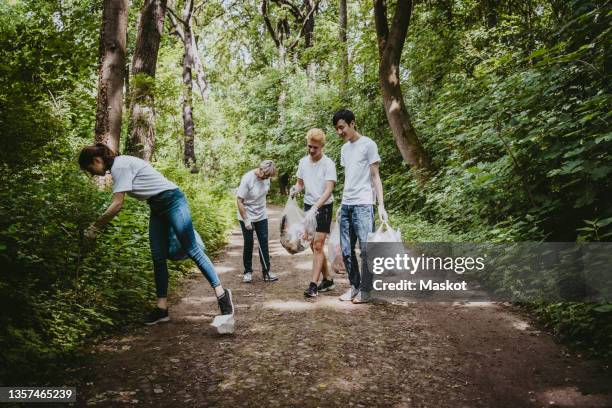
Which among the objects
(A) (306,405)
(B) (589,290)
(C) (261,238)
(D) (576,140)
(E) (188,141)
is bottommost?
(A) (306,405)

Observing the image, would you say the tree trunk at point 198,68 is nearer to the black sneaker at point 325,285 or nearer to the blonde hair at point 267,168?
the blonde hair at point 267,168

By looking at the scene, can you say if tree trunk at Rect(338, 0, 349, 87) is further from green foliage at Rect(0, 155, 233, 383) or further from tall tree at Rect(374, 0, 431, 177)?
green foliage at Rect(0, 155, 233, 383)

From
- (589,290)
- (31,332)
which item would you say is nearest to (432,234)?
(589,290)

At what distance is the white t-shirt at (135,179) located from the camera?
4.33m

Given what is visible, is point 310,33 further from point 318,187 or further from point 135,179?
point 135,179

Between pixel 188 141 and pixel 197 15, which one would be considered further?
pixel 197 15

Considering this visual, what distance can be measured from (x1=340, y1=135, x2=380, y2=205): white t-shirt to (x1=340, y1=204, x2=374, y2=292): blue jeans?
0.11 metres

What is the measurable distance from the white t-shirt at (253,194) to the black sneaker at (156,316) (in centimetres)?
228

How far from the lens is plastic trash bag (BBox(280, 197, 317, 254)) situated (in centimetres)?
596

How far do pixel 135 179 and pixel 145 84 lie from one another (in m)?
5.18

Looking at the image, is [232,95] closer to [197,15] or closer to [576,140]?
[197,15]

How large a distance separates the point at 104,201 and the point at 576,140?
590cm

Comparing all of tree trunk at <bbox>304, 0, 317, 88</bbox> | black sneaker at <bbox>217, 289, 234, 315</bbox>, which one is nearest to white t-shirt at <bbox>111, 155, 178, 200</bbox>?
black sneaker at <bbox>217, 289, 234, 315</bbox>

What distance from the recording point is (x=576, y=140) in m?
4.85
